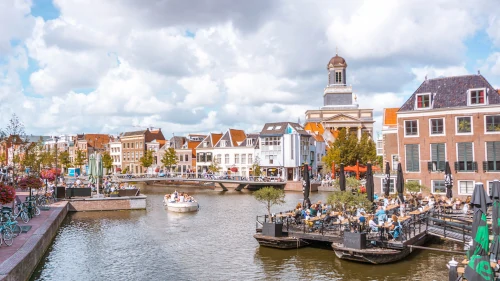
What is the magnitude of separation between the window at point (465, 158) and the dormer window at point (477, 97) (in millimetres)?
3517

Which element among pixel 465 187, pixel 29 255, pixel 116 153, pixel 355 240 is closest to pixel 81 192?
pixel 29 255

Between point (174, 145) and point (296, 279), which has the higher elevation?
point (174, 145)

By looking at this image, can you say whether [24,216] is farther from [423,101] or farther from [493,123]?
[493,123]

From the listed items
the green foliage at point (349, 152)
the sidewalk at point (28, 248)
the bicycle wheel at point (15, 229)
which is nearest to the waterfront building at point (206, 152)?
the green foliage at point (349, 152)

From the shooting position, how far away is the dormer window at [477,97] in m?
35.9

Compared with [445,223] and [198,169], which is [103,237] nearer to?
[445,223]

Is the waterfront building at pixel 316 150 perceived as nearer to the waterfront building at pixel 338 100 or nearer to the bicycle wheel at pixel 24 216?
the waterfront building at pixel 338 100

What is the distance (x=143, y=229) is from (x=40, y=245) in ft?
32.0

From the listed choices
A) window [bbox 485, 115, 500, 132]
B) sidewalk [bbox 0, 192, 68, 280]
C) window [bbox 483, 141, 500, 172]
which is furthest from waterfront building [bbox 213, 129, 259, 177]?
sidewalk [bbox 0, 192, 68, 280]

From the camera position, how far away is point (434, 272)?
17734 mm

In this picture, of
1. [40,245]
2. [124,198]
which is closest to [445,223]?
[40,245]

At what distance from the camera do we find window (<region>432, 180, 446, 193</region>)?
37.7 meters

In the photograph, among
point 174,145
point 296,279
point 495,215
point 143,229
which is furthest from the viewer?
point 174,145

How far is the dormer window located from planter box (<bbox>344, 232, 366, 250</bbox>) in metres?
23.4
